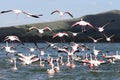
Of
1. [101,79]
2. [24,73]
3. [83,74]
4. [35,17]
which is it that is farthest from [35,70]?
[35,17]

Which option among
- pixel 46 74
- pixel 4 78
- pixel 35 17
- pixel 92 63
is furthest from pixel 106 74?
pixel 35 17

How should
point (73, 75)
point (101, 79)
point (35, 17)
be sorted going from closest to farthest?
point (35, 17)
point (101, 79)
point (73, 75)

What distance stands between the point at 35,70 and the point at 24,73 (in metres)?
4.64

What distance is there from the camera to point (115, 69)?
7169 cm

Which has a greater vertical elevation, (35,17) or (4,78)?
(35,17)

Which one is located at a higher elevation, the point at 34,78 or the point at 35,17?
the point at 35,17

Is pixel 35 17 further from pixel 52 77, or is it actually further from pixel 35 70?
pixel 35 70

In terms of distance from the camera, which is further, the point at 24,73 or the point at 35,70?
the point at 35,70

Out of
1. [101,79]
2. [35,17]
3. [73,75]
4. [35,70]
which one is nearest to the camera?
[35,17]

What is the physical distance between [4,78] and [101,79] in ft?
33.8

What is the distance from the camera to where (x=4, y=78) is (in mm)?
59719

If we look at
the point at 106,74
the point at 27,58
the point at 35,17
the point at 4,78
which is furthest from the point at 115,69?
the point at 35,17

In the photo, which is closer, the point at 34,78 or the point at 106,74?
the point at 34,78

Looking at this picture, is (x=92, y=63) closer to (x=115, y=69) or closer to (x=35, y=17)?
(x=115, y=69)
